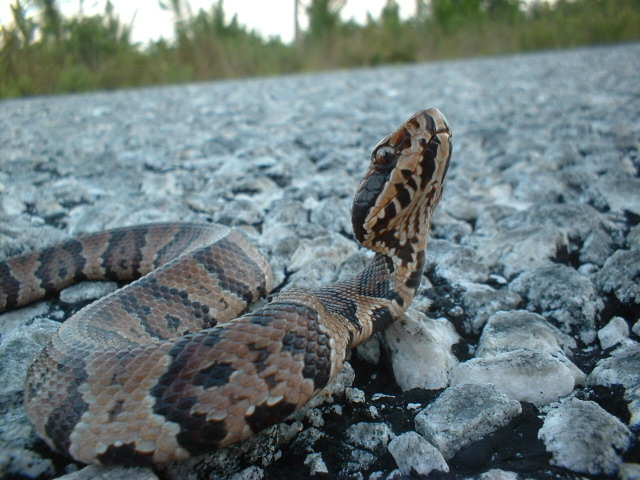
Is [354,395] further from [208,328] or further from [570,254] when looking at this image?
[570,254]

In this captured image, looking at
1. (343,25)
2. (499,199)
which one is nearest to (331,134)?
(499,199)

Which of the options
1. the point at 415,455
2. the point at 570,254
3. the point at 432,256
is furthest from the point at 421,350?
the point at 570,254

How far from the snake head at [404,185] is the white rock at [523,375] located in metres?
0.78

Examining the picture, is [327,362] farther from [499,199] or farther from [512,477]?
[499,199]

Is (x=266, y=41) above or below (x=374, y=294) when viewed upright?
above

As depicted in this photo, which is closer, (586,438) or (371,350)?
(586,438)

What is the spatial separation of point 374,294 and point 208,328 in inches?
33.5

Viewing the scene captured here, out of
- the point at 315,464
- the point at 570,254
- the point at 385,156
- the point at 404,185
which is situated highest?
the point at 385,156

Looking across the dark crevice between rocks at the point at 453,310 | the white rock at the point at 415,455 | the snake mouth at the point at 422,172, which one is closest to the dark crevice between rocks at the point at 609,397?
the dark crevice between rocks at the point at 453,310

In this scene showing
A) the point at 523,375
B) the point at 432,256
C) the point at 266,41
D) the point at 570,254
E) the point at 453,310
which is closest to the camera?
the point at 523,375

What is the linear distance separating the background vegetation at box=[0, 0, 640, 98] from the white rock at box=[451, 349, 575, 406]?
1113 centimetres

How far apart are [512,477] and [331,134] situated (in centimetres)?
524

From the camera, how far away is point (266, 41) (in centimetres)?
1917

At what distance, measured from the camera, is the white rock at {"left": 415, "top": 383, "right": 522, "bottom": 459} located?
5.79 feet
